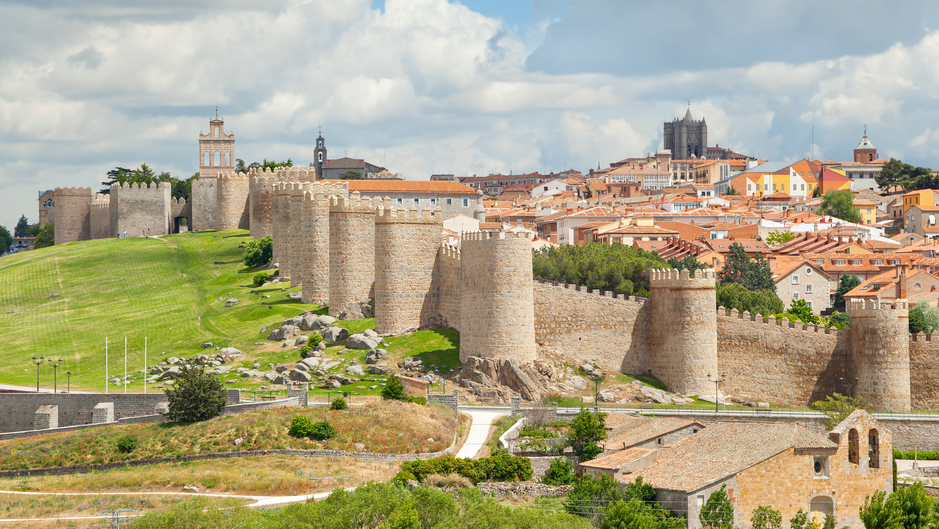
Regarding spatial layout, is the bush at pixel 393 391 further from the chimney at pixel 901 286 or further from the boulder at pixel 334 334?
the chimney at pixel 901 286

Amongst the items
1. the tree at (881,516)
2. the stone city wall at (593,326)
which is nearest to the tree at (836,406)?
the stone city wall at (593,326)

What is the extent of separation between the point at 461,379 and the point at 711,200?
9469 cm

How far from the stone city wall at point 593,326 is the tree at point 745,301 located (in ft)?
26.8

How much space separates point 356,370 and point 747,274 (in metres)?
36.8

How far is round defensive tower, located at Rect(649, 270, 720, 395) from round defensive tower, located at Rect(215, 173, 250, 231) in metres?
43.4

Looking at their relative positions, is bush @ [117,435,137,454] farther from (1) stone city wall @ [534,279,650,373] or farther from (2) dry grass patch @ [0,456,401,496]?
(1) stone city wall @ [534,279,650,373]

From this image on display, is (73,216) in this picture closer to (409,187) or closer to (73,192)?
(73,192)

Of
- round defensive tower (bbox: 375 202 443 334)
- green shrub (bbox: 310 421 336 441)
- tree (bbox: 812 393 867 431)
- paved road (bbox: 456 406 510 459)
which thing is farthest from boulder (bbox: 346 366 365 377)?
tree (bbox: 812 393 867 431)

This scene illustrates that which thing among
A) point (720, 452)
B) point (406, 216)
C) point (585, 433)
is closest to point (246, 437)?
point (585, 433)

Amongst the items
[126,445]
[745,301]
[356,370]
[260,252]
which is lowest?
[126,445]

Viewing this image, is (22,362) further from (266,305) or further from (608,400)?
(608,400)

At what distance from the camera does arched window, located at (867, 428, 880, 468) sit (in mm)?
42375

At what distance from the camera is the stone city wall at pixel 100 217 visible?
324 ft

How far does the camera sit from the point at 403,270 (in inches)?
2263
